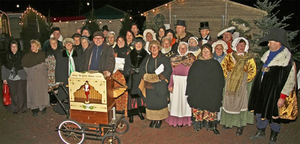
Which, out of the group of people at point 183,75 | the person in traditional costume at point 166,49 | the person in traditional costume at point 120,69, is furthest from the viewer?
the person in traditional costume at point 120,69

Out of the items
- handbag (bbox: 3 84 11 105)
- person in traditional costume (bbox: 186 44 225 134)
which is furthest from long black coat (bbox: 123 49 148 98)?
handbag (bbox: 3 84 11 105)

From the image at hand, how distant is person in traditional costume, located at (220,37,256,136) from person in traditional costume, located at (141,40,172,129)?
134 centimetres

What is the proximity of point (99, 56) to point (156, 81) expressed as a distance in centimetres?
141

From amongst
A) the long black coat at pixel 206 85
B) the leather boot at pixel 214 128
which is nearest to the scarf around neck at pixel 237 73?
the long black coat at pixel 206 85

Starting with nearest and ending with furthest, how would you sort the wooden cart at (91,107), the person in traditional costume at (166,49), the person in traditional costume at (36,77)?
1. the wooden cart at (91,107)
2. the person in traditional costume at (166,49)
3. the person in traditional costume at (36,77)

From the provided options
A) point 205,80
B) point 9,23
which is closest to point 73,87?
point 205,80

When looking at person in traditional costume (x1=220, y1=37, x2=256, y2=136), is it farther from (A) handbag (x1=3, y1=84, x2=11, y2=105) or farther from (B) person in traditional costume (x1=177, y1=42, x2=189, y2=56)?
(A) handbag (x1=3, y1=84, x2=11, y2=105)

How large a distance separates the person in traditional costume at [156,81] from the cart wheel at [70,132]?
5.56 feet

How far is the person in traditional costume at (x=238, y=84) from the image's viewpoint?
217 inches

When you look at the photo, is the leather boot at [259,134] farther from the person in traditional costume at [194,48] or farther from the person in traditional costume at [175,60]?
the person in traditional costume at [175,60]

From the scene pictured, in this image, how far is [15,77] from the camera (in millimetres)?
7004

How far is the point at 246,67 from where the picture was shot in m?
5.50

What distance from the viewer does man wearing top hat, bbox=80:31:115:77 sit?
5416 mm

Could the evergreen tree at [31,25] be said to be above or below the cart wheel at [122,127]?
above
